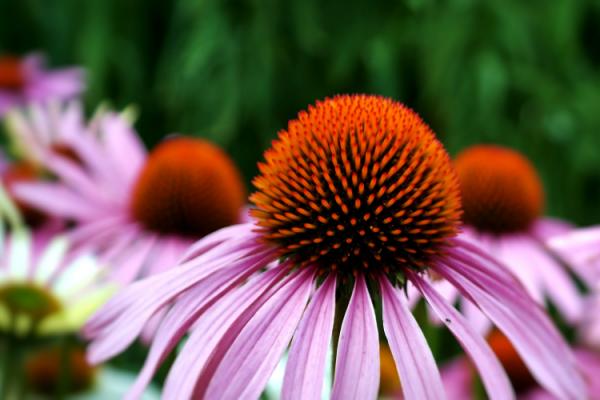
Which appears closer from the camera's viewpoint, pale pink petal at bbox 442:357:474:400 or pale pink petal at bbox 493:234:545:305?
pale pink petal at bbox 493:234:545:305

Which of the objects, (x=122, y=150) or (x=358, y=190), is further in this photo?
(x=122, y=150)

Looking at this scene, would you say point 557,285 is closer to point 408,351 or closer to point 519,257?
point 519,257

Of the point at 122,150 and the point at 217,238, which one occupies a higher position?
the point at 122,150

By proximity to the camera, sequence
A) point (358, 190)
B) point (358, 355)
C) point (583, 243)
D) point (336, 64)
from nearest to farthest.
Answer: point (358, 355) → point (358, 190) → point (583, 243) → point (336, 64)

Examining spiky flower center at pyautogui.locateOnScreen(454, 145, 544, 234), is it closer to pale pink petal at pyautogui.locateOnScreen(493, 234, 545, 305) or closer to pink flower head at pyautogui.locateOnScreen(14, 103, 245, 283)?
pale pink petal at pyautogui.locateOnScreen(493, 234, 545, 305)

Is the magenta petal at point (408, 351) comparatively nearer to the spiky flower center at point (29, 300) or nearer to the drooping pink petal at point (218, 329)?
the drooping pink petal at point (218, 329)

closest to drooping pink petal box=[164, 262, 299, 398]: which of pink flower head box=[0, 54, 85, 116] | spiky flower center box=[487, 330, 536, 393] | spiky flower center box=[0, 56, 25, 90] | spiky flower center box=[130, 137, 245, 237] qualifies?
spiky flower center box=[130, 137, 245, 237]

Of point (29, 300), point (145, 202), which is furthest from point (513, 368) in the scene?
point (29, 300)
